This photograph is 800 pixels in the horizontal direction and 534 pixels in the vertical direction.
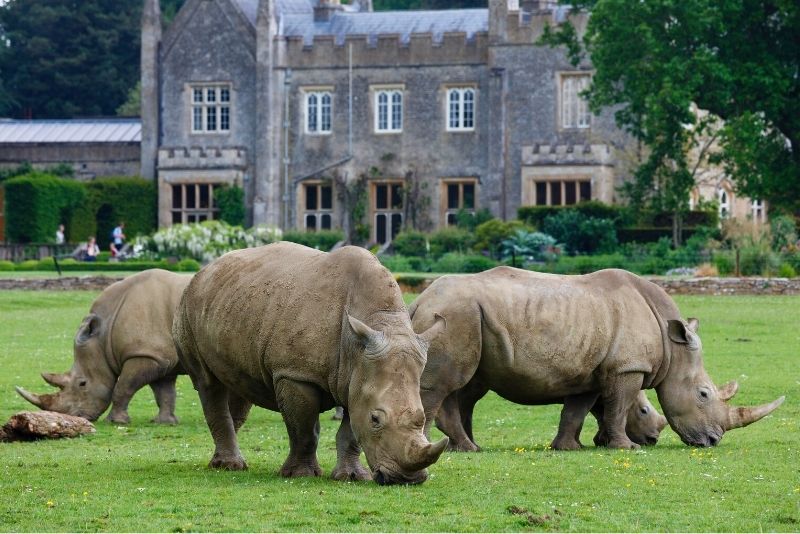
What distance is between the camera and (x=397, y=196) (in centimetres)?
6359

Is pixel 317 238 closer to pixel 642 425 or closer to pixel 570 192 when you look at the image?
pixel 570 192

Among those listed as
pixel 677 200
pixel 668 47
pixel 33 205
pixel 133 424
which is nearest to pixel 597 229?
pixel 677 200

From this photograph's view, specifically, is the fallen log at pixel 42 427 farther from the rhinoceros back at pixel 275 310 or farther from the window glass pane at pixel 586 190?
the window glass pane at pixel 586 190

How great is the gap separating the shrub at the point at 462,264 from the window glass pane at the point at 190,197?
19.9m

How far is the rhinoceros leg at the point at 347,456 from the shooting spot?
12906mm

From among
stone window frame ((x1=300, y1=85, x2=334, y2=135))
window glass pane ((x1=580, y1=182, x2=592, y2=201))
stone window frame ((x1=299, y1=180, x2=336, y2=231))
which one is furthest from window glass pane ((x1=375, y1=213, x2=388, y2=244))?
window glass pane ((x1=580, y1=182, x2=592, y2=201))

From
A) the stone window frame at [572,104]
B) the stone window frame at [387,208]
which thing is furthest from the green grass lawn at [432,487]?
the stone window frame at [387,208]

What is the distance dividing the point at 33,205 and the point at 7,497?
51.8 metres

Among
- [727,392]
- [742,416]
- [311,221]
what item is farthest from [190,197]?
[742,416]

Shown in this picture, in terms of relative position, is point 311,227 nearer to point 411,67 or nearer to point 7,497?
point 411,67

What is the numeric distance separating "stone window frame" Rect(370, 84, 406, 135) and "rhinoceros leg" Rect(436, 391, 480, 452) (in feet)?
158

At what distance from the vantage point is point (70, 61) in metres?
85.2

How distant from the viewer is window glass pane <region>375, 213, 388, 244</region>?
63.8 m

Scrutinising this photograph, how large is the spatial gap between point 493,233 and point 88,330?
35032 millimetres
